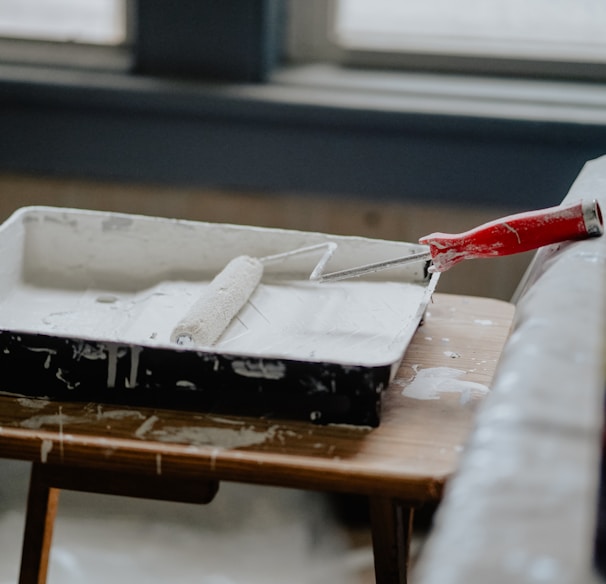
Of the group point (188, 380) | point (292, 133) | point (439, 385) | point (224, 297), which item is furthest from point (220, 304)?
point (292, 133)

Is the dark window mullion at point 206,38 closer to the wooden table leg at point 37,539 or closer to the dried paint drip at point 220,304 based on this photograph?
the dried paint drip at point 220,304

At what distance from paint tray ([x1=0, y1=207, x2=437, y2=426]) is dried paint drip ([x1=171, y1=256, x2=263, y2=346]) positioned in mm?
20

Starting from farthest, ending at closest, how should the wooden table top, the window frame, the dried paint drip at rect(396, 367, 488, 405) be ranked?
the window frame → the dried paint drip at rect(396, 367, 488, 405) → the wooden table top

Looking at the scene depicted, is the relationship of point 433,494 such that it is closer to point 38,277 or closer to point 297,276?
point 297,276

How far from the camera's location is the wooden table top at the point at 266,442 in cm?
86

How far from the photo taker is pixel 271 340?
102 cm

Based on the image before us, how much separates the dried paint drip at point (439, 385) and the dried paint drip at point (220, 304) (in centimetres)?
19

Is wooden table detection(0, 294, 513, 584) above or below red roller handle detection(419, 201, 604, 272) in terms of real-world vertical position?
below

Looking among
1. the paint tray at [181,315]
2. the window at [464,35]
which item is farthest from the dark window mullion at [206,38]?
the paint tray at [181,315]

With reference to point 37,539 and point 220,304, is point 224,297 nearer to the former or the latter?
point 220,304

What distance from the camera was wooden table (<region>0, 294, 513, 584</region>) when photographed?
86 cm

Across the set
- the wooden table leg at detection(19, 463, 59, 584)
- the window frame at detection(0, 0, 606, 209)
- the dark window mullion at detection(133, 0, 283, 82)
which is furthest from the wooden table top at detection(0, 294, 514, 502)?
the dark window mullion at detection(133, 0, 283, 82)

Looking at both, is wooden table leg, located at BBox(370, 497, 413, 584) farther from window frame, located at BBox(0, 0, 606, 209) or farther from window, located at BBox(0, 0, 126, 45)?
window, located at BBox(0, 0, 126, 45)

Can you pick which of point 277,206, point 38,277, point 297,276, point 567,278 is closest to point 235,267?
point 297,276
